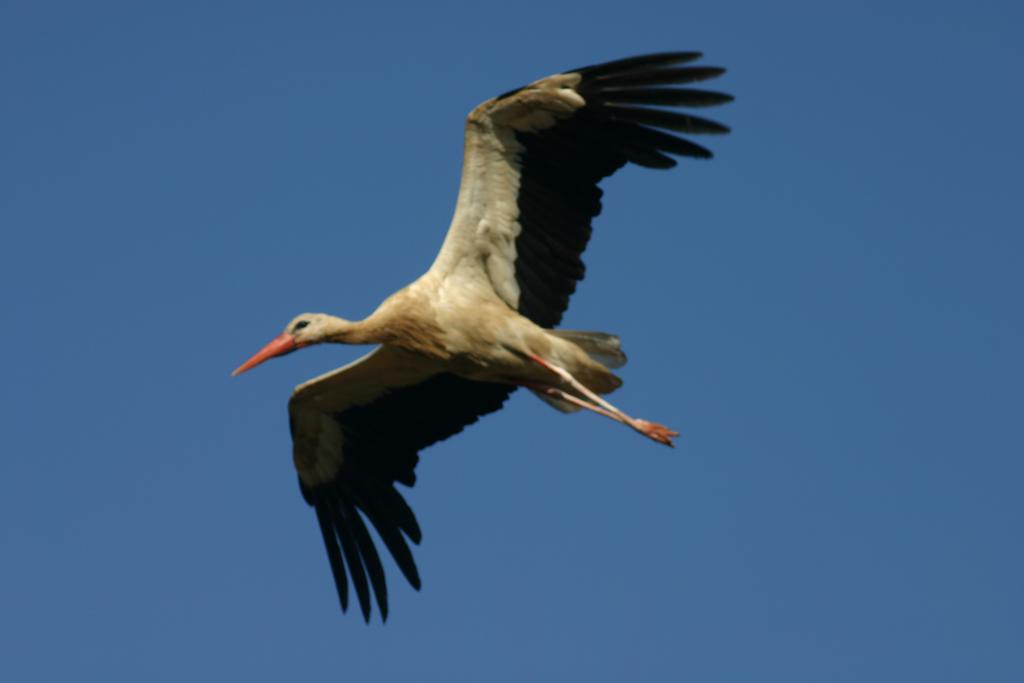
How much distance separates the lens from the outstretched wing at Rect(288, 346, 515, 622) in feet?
32.2

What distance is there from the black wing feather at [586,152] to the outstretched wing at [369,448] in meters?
0.96

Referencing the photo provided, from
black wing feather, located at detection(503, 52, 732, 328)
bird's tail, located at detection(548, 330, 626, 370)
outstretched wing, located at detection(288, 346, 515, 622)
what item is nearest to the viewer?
black wing feather, located at detection(503, 52, 732, 328)

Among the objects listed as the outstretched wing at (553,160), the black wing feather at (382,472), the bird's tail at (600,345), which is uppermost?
the outstretched wing at (553,160)

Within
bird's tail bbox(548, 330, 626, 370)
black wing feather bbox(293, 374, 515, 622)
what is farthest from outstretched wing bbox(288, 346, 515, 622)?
bird's tail bbox(548, 330, 626, 370)

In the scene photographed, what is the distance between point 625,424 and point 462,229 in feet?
4.58

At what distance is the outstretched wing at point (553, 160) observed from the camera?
8.52 metres

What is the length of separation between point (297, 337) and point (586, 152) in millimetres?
1892

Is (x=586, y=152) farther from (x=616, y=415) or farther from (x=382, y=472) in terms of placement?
(x=382, y=472)

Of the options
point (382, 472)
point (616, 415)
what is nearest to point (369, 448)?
point (382, 472)

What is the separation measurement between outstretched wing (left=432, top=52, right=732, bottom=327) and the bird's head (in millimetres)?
766

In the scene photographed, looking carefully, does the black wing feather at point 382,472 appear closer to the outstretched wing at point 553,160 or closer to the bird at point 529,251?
the bird at point 529,251

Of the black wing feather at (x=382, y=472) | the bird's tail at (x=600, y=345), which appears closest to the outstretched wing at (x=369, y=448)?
the black wing feather at (x=382, y=472)

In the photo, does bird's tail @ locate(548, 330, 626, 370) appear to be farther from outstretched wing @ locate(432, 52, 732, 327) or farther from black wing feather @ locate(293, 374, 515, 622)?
black wing feather @ locate(293, 374, 515, 622)

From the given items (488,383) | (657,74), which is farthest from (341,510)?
(657,74)
